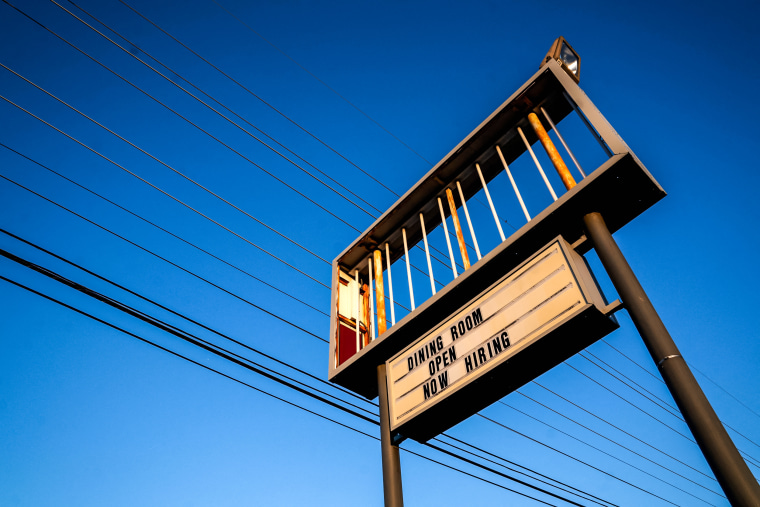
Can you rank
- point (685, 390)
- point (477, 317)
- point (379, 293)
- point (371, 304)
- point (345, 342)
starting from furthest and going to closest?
point (371, 304) → point (379, 293) → point (345, 342) → point (477, 317) → point (685, 390)

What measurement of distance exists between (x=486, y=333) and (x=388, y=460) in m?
1.78

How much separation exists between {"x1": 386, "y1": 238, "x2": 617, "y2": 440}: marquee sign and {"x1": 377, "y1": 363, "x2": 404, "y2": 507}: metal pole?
18 centimetres

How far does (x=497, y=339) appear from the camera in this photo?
4484mm

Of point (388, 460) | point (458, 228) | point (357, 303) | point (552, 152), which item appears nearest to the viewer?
point (388, 460)

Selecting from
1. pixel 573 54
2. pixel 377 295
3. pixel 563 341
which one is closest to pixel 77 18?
pixel 377 295

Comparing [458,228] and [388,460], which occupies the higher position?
[458,228]

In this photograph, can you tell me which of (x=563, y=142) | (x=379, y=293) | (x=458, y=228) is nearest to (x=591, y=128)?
(x=563, y=142)

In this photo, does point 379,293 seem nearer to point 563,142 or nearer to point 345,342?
point 345,342

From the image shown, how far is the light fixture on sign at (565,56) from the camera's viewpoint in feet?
18.5

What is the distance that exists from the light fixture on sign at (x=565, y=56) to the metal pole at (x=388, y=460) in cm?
445

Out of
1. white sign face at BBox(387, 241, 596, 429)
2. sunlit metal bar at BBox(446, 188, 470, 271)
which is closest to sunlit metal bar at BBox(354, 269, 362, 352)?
white sign face at BBox(387, 241, 596, 429)

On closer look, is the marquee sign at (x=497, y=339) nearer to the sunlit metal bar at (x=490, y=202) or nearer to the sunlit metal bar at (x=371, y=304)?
the sunlit metal bar at (x=490, y=202)

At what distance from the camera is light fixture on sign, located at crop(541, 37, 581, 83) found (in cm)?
563

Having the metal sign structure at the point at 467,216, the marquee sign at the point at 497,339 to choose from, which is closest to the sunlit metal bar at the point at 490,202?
the metal sign structure at the point at 467,216
